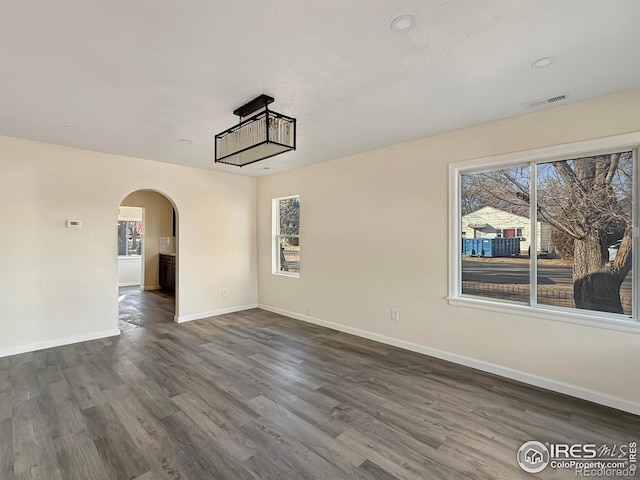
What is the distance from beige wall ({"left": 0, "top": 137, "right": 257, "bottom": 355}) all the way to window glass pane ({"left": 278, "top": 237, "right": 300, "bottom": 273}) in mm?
1237

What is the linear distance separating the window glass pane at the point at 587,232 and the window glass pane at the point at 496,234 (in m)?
0.16

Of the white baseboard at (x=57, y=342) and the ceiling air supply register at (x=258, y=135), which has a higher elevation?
the ceiling air supply register at (x=258, y=135)

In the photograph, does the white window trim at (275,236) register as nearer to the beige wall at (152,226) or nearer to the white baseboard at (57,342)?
the white baseboard at (57,342)

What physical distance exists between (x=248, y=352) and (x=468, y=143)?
11.4ft

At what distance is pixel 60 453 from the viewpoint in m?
2.02

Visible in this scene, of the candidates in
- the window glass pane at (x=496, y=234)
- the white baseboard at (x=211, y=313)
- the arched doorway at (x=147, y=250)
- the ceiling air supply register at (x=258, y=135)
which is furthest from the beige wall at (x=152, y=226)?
the window glass pane at (x=496, y=234)

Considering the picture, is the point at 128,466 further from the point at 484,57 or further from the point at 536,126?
the point at 536,126

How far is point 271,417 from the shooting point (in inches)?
95.4

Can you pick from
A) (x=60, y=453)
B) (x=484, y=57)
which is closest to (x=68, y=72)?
(x=60, y=453)

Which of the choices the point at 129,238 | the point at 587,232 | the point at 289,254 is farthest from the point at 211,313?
the point at 129,238

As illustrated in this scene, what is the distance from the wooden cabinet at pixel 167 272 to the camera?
7867mm

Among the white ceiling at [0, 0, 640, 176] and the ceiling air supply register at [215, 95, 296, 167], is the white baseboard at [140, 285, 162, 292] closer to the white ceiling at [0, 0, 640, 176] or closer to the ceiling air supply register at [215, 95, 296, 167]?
the white ceiling at [0, 0, 640, 176]

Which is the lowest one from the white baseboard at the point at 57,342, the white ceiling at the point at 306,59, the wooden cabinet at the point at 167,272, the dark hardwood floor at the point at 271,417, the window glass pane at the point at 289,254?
the dark hardwood floor at the point at 271,417

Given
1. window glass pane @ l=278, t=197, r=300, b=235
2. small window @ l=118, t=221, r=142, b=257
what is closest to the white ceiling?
window glass pane @ l=278, t=197, r=300, b=235
